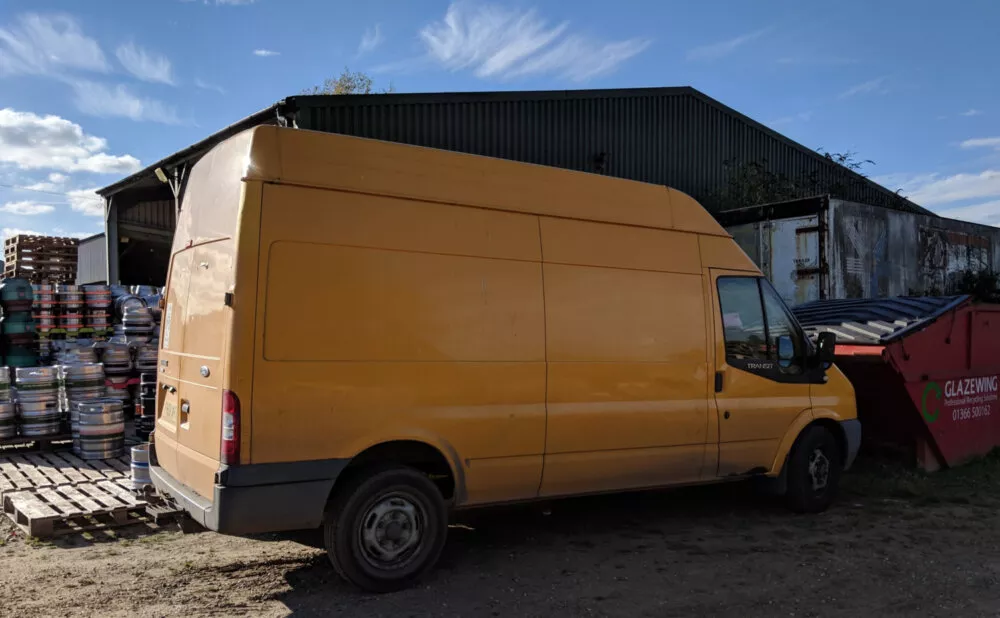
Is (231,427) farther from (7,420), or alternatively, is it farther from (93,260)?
(93,260)

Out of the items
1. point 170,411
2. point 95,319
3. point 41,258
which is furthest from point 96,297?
point 170,411

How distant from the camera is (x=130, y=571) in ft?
16.0

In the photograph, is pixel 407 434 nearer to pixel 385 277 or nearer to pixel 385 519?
pixel 385 519

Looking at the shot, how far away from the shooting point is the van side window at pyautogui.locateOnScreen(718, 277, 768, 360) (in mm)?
5941

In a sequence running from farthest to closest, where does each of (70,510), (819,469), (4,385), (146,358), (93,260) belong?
(93,260)
(146,358)
(4,385)
(819,469)
(70,510)

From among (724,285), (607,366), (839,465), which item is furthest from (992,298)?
(607,366)

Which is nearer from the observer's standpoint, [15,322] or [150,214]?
[15,322]

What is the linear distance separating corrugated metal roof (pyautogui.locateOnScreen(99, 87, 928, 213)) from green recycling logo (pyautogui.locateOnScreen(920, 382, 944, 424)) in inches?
343

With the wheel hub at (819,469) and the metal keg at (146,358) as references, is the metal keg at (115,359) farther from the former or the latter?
the wheel hub at (819,469)

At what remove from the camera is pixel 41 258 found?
1828 cm

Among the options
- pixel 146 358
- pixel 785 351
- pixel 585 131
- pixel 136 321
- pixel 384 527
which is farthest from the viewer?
pixel 585 131

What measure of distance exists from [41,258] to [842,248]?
1795 centimetres

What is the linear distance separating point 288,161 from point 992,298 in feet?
48.5

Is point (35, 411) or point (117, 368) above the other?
point (117, 368)
